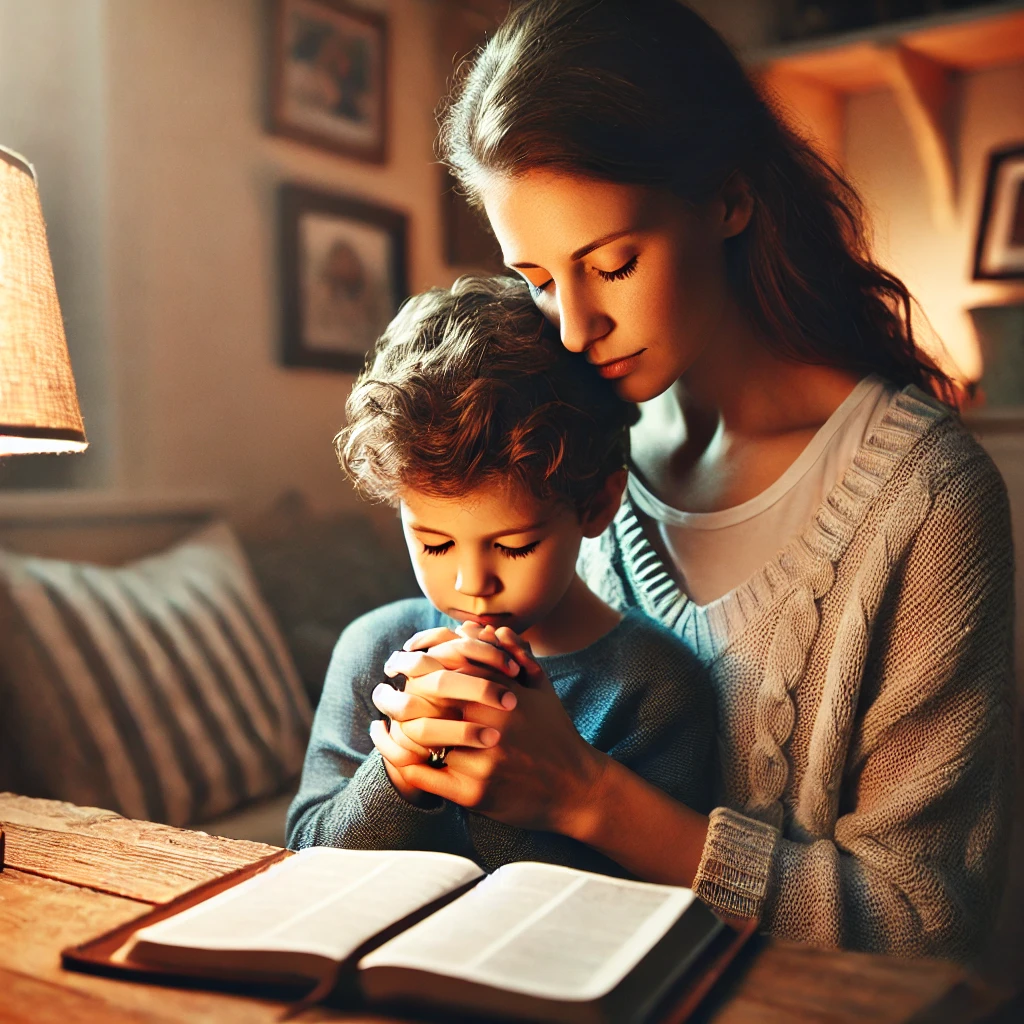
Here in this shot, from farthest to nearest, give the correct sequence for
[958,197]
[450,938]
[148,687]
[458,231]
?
[958,197] < [458,231] < [148,687] < [450,938]

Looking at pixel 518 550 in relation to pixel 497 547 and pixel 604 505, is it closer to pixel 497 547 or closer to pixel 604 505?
pixel 497 547

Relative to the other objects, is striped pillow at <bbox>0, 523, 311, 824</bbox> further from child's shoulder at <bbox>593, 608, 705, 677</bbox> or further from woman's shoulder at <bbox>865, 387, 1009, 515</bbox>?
woman's shoulder at <bbox>865, 387, 1009, 515</bbox>

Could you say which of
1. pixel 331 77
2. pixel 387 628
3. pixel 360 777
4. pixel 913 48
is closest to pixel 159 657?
pixel 387 628

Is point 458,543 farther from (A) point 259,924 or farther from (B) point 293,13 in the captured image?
(B) point 293,13

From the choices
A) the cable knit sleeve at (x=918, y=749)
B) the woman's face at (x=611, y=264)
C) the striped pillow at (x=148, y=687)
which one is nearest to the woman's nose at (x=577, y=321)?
the woman's face at (x=611, y=264)

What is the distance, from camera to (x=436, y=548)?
977mm

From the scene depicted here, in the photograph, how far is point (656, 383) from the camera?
3.34 feet

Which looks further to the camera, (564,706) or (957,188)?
(957,188)

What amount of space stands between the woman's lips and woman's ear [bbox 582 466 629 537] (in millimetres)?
110

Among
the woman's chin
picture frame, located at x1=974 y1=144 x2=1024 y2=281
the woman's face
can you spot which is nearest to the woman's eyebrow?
the woman's face

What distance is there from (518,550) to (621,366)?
199 mm

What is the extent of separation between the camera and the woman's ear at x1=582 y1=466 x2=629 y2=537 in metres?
1.06

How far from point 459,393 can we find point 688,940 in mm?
498

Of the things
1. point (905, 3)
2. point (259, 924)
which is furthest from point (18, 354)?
point (905, 3)
